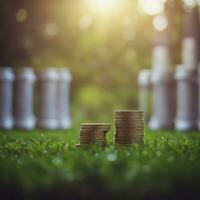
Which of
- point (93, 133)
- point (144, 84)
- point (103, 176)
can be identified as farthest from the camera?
point (144, 84)

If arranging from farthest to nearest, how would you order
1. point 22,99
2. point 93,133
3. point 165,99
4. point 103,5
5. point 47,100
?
point 103,5 < point 47,100 < point 22,99 < point 165,99 < point 93,133

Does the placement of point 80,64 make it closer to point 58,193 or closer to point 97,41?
point 97,41

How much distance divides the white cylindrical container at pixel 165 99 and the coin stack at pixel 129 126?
6.08 meters

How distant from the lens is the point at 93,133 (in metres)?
6.45

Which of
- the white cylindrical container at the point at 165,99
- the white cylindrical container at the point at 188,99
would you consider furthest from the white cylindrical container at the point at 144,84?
the white cylindrical container at the point at 188,99

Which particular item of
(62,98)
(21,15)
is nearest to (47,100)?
(62,98)

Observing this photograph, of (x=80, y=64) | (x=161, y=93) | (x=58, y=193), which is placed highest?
(x=80, y=64)

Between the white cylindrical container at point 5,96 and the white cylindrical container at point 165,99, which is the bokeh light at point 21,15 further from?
the white cylindrical container at point 165,99

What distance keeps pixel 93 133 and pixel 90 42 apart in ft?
45.9

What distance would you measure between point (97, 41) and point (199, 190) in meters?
16.5

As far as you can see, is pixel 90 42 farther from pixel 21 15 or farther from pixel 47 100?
pixel 47 100

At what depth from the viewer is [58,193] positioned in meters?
4.12

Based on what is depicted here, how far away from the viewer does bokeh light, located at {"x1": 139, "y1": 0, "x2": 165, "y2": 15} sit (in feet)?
54.7

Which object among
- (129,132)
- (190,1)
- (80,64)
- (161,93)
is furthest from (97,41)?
(129,132)
